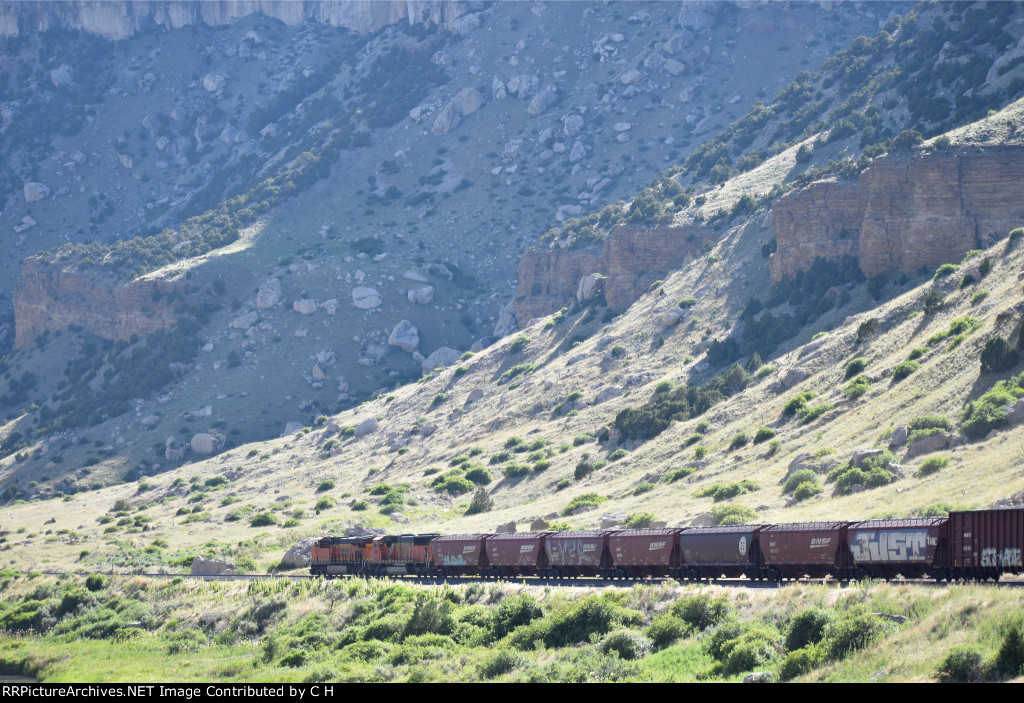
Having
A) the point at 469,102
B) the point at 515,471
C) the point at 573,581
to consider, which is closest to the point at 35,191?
the point at 469,102

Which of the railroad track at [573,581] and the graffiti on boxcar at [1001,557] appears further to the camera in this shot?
the railroad track at [573,581]

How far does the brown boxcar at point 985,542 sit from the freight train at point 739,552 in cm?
2

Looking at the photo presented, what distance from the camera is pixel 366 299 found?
111 meters

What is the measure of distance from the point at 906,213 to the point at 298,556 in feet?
134

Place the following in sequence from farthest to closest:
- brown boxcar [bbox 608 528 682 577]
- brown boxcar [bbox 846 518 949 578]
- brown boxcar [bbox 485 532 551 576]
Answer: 1. brown boxcar [bbox 485 532 551 576]
2. brown boxcar [bbox 608 528 682 577]
3. brown boxcar [bbox 846 518 949 578]

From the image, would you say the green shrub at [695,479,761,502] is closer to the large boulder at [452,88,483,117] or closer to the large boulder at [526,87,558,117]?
the large boulder at [526,87,558,117]

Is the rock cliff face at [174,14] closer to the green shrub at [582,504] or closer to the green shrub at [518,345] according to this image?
the green shrub at [518,345]

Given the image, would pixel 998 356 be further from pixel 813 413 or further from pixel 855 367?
pixel 855 367

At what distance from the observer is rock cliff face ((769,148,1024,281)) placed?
5788 centimetres

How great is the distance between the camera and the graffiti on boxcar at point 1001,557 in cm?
2264

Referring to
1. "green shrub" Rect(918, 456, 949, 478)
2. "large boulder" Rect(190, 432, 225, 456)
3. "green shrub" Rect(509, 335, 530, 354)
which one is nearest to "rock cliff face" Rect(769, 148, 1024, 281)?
"green shrub" Rect(509, 335, 530, 354)

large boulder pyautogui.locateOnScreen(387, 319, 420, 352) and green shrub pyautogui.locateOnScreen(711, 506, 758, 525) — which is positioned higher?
large boulder pyautogui.locateOnScreen(387, 319, 420, 352)

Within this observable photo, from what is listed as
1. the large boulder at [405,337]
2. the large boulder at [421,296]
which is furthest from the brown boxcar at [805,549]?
the large boulder at [421,296]

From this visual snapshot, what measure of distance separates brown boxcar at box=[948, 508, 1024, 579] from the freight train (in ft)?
0.07
